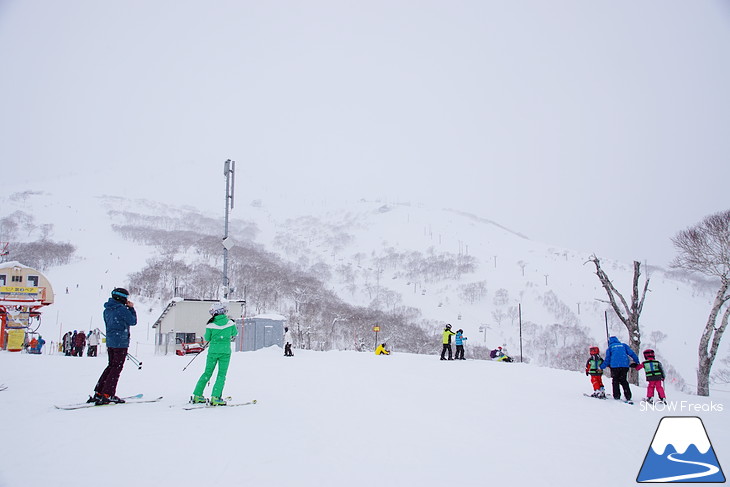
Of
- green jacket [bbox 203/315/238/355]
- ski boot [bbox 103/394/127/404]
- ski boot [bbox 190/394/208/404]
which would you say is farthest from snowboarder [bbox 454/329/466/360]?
ski boot [bbox 103/394/127/404]

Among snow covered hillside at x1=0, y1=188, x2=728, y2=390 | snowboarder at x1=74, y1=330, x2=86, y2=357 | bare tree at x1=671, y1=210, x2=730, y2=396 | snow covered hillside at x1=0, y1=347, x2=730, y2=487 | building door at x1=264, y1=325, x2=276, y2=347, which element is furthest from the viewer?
snow covered hillside at x1=0, y1=188, x2=728, y2=390

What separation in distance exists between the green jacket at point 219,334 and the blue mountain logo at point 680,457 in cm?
Result: 608

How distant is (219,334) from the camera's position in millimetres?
7660

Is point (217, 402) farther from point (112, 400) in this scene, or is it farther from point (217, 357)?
point (112, 400)

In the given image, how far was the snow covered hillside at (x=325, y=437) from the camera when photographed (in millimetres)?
4410

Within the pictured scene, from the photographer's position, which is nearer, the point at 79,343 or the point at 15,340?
the point at 15,340

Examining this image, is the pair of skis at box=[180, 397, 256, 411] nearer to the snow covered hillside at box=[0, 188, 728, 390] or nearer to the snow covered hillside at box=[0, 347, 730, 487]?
the snow covered hillside at box=[0, 347, 730, 487]

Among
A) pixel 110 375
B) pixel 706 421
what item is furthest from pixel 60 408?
pixel 706 421

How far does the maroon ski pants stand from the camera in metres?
7.43

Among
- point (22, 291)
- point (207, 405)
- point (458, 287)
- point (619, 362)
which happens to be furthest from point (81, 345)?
point (458, 287)

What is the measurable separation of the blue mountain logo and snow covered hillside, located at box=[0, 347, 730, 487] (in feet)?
0.76

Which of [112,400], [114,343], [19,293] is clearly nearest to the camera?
[112,400]

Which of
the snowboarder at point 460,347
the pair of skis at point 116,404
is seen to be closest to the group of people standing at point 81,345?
the pair of skis at point 116,404

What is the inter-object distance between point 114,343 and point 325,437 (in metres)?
4.18
